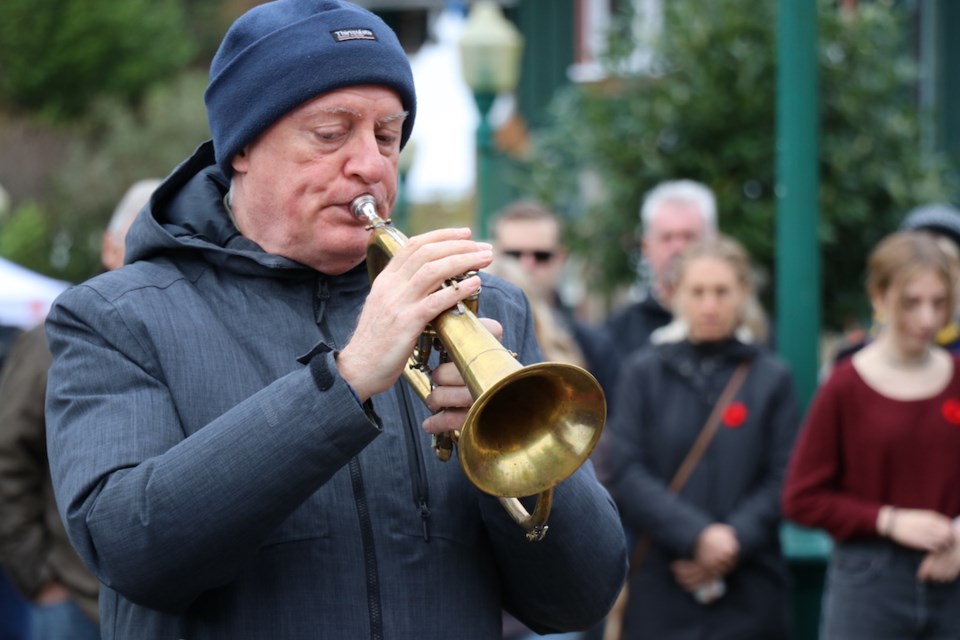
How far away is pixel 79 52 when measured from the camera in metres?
32.2

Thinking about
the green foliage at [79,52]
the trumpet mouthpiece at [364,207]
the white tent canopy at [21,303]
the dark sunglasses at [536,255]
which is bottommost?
the green foliage at [79,52]

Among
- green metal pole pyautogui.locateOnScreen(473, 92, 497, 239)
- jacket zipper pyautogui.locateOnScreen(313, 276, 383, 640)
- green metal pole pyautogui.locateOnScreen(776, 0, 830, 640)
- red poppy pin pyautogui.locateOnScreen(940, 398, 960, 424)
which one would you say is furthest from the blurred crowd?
green metal pole pyautogui.locateOnScreen(473, 92, 497, 239)

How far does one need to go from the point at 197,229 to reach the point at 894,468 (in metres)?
2.82

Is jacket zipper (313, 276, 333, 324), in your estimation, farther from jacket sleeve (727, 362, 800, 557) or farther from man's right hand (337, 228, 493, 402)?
jacket sleeve (727, 362, 800, 557)

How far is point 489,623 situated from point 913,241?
279cm

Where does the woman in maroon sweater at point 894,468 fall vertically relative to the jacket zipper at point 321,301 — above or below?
below

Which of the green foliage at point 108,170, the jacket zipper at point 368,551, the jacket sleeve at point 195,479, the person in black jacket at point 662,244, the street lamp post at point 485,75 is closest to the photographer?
the jacket sleeve at point 195,479

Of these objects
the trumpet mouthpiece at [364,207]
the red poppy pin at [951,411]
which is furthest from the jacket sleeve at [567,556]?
the red poppy pin at [951,411]

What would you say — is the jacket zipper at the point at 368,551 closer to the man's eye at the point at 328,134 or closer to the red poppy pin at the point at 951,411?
the man's eye at the point at 328,134

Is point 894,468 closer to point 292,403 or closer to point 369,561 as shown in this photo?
point 369,561

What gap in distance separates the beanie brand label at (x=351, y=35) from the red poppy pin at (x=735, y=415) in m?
3.01

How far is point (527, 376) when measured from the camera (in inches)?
92.0

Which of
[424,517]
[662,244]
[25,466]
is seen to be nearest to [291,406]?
[424,517]

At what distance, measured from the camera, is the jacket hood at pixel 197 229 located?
254 cm
